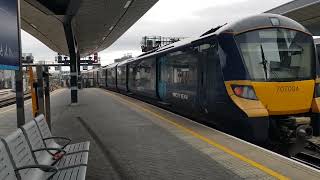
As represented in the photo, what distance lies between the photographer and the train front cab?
906 centimetres

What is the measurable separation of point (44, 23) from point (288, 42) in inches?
839

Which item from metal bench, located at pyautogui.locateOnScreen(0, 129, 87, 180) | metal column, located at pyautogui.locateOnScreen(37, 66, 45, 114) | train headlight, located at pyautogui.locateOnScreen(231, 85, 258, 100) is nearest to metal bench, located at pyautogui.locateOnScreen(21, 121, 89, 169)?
metal bench, located at pyautogui.locateOnScreen(0, 129, 87, 180)

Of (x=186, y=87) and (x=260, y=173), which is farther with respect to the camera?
(x=186, y=87)

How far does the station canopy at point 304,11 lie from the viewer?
1189 inches

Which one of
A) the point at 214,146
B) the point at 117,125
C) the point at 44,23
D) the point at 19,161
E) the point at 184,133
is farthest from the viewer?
the point at 44,23

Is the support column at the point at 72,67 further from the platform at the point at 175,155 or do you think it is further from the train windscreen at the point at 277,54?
the train windscreen at the point at 277,54

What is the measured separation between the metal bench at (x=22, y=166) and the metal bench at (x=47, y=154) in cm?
20

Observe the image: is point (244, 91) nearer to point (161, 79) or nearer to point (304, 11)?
point (161, 79)

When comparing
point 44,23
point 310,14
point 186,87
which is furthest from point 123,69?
point 186,87

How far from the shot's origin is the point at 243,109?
9.03 m

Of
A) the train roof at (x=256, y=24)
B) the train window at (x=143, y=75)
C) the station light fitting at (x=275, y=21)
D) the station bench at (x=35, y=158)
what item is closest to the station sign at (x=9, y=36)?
the station bench at (x=35, y=158)

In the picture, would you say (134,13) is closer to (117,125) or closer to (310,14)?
(117,125)

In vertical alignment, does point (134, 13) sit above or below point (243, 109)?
above

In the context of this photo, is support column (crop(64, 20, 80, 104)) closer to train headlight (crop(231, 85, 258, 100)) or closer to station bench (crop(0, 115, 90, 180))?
train headlight (crop(231, 85, 258, 100))
